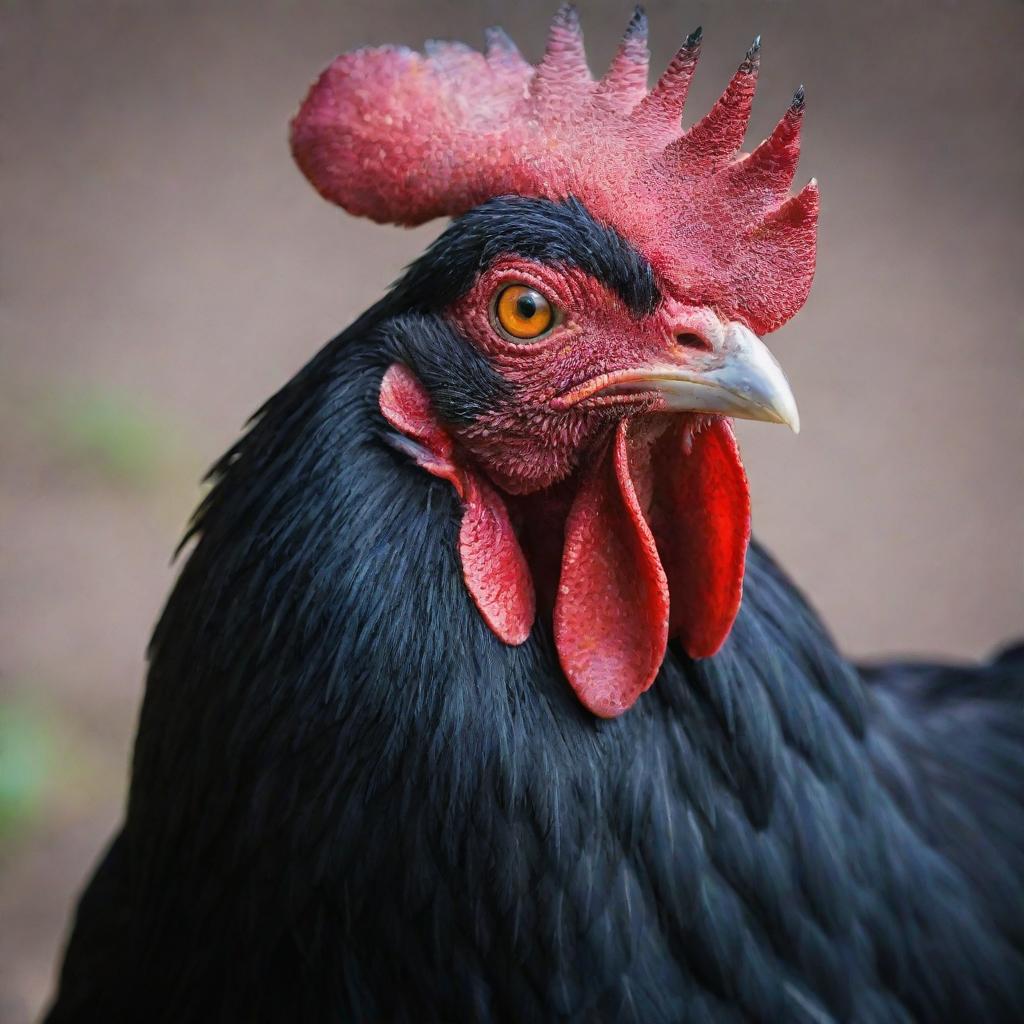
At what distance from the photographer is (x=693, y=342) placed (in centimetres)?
177

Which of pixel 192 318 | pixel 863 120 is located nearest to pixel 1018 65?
pixel 863 120

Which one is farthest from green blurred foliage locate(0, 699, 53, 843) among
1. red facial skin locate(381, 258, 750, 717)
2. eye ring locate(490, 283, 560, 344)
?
eye ring locate(490, 283, 560, 344)

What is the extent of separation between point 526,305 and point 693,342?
259 mm

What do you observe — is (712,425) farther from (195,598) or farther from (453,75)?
(195,598)

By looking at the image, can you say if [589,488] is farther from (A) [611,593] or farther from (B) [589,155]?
(B) [589,155]

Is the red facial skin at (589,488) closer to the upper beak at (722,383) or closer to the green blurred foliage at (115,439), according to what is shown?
the upper beak at (722,383)

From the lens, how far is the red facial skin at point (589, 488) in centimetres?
176

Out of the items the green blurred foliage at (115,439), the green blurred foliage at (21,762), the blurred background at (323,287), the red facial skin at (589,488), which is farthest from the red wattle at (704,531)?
the green blurred foliage at (115,439)

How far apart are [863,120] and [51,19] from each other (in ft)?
13.3

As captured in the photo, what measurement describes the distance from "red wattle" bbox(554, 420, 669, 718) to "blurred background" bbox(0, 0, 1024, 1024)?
3.24m

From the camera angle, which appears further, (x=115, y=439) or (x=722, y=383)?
(x=115, y=439)

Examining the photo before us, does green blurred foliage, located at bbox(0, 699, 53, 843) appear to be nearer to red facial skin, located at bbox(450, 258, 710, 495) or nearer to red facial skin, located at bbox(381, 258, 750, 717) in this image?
red facial skin, located at bbox(381, 258, 750, 717)

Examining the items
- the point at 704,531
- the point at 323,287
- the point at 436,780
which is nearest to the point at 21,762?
the point at 323,287

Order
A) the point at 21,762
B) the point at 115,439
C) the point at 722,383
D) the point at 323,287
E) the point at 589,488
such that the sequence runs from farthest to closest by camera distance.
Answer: the point at 323,287, the point at 115,439, the point at 21,762, the point at 589,488, the point at 722,383
